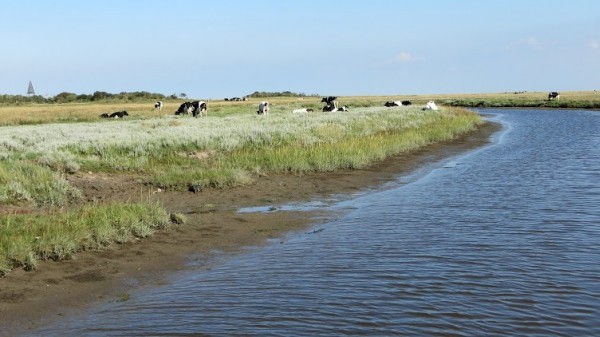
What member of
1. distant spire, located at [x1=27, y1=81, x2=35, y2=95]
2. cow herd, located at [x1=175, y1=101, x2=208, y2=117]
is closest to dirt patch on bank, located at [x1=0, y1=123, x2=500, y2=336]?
cow herd, located at [x1=175, y1=101, x2=208, y2=117]

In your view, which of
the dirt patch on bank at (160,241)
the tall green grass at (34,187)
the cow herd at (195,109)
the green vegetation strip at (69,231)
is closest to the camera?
the dirt patch on bank at (160,241)

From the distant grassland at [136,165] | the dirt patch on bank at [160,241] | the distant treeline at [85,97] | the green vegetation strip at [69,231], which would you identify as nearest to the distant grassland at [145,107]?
the distant treeline at [85,97]

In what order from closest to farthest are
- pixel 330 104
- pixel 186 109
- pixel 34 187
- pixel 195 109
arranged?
1. pixel 34 187
2. pixel 195 109
3. pixel 186 109
4. pixel 330 104

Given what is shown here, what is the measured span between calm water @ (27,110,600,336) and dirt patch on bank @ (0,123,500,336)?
1.61 feet

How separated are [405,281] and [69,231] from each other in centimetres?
518

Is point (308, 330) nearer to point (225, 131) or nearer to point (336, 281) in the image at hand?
point (336, 281)

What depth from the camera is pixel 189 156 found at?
19.6 m

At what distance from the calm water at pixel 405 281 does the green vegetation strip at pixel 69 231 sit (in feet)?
6.14

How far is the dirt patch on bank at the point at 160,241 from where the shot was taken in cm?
758

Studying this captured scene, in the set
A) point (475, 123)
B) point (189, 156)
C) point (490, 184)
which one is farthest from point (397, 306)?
point (475, 123)

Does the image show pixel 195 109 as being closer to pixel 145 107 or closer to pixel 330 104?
pixel 330 104

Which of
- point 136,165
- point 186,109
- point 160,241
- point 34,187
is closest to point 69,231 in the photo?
point 160,241

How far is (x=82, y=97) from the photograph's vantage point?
107438mm

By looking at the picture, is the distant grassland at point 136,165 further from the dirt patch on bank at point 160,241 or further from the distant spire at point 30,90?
the distant spire at point 30,90
